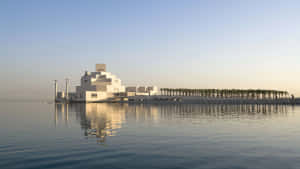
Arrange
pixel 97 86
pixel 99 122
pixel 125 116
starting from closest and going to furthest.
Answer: pixel 99 122 → pixel 125 116 → pixel 97 86

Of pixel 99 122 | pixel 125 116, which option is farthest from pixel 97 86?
pixel 99 122

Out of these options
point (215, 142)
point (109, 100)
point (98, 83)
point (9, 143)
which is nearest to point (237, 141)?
point (215, 142)

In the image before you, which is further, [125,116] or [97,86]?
[97,86]

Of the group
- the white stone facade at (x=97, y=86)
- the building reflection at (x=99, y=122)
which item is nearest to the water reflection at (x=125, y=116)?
the building reflection at (x=99, y=122)

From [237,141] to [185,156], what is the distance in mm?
7771

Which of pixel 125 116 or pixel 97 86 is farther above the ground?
pixel 97 86

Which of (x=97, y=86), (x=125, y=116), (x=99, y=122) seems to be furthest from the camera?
(x=97, y=86)

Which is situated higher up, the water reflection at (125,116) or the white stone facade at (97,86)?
the white stone facade at (97,86)

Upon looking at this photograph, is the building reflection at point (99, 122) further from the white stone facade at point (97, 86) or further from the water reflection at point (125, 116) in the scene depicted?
the white stone facade at point (97, 86)

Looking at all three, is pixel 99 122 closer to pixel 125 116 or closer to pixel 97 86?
pixel 125 116

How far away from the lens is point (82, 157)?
14828mm

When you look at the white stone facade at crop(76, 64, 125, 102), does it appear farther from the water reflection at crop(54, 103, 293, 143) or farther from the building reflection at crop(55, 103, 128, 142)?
the building reflection at crop(55, 103, 128, 142)

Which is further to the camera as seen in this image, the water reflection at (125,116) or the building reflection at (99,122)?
the water reflection at (125,116)

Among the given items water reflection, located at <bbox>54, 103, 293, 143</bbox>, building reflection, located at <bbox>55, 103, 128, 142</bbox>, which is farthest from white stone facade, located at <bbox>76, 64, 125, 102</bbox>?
building reflection, located at <bbox>55, 103, 128, 142</bbox>
